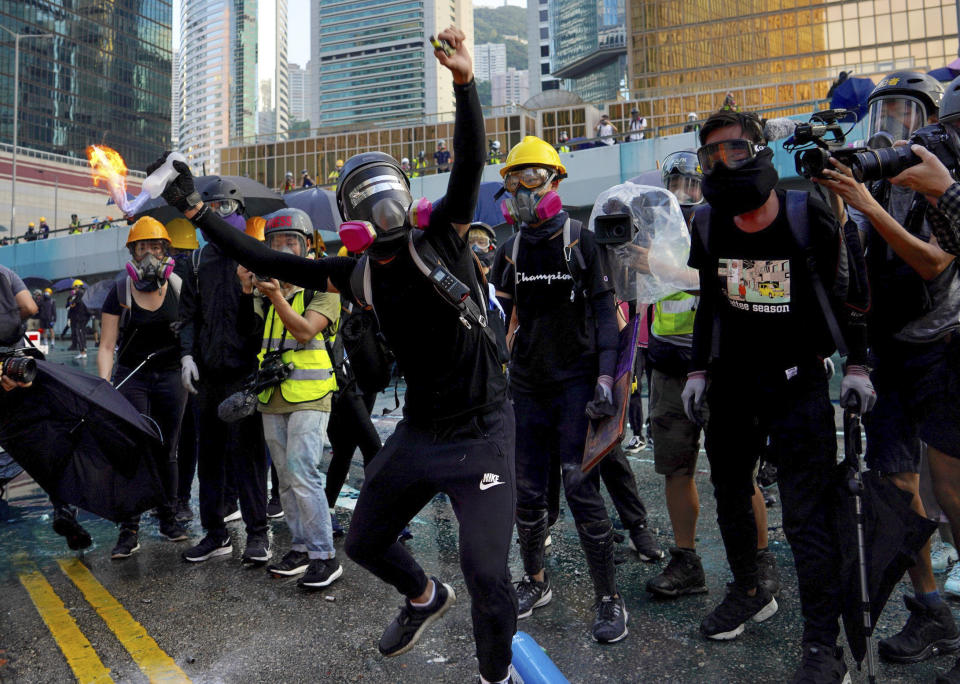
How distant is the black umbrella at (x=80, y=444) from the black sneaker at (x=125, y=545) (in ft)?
1.30

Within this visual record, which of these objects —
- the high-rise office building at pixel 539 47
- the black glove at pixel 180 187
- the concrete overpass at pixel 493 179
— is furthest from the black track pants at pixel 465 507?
the high-rise office building at pixel 539 47

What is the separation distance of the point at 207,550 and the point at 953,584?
4.35 meters

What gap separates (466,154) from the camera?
2691 millimetres

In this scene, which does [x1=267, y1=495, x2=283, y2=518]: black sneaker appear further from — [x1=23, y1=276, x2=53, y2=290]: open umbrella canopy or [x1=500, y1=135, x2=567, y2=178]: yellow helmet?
[x1=23, y1=276, x2=53, y2=290]: open umbrella canopy

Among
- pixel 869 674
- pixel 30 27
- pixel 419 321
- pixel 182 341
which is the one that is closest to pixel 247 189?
pixel 182 341

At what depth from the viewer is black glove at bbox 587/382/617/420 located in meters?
3.84

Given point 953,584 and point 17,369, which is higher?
point 17,369

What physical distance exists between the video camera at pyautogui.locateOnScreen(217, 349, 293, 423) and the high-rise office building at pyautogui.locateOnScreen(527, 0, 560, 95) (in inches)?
5834

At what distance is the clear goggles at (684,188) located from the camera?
4914mm

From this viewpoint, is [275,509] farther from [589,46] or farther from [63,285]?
[589,46]

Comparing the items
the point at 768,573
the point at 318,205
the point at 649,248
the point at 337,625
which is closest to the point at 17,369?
the point at 337,625

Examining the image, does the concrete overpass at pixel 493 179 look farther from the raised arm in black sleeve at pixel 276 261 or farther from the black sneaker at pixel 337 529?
the raised arm in black sleeve at pixel 276 261

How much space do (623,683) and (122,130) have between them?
425ft

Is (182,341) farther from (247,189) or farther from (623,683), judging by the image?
(623,683)
